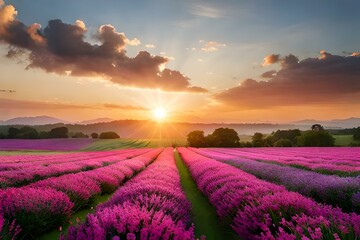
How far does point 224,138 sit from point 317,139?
2129 cm

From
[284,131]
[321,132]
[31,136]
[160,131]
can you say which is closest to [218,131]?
[284,131]

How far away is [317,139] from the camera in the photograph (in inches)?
2579

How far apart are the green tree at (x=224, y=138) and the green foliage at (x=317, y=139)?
15991mm

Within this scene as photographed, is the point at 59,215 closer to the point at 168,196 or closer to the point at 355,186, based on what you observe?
the point at 168,196

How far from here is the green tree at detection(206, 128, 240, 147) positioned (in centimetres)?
7756

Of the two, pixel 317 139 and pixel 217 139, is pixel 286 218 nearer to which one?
pixel 317 139

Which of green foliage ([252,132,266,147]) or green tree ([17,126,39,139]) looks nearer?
green foliage ([252,132,266,147])

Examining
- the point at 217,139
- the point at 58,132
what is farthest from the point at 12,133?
the point at 217,139

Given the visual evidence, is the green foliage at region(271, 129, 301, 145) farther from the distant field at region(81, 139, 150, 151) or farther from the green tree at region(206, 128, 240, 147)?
the distant field at region(81, 139, 150, 151)

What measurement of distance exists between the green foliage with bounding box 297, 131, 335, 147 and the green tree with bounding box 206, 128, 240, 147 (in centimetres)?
1599

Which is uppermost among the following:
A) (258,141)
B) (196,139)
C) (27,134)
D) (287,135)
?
(287,135)

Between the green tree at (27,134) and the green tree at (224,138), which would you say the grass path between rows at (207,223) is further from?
the green tree at (27,134)

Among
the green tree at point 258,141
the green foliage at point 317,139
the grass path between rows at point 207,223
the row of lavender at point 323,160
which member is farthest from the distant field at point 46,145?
the grass path between rows at point 207,223

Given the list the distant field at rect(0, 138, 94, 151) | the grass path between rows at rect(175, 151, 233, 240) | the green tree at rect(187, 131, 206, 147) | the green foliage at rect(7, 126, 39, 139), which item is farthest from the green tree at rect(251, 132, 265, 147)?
the grass path between rows at rect(175, 151, 233, 240)
